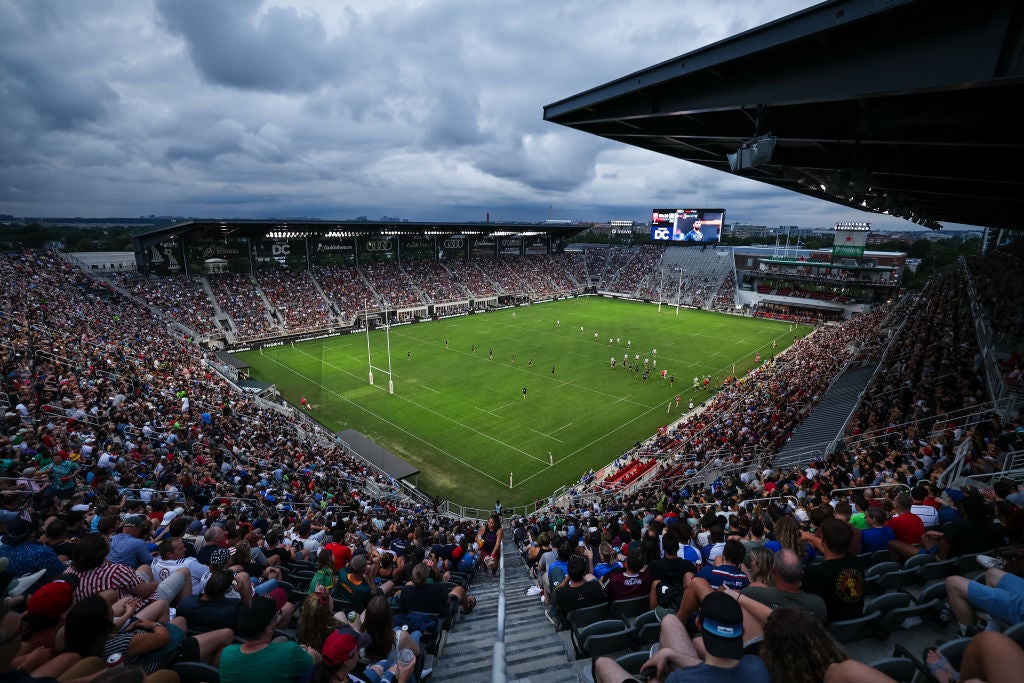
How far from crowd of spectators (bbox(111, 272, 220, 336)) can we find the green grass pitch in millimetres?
7053

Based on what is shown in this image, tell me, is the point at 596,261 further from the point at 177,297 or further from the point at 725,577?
the point at 725,577

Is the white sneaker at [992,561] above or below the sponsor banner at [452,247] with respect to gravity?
below

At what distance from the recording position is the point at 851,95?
6.29m

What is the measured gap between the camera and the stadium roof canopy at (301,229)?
48375 millimetres

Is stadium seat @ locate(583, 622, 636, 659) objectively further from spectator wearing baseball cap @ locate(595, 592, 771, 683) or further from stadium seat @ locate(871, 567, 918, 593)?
stadium seat @ locate(871, 567, 918, 593)

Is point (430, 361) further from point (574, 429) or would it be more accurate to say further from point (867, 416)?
point (867, 416)

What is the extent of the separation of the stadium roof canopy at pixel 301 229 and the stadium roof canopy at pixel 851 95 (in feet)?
167

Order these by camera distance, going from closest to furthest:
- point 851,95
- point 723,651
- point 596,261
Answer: point 723,651 < point 851,95 < point 596,261

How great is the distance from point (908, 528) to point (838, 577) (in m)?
2.47

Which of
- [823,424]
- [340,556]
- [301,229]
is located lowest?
[823,424]

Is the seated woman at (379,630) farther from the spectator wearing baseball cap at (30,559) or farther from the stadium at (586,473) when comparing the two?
the spectator wearing baseball cap at (30,559)

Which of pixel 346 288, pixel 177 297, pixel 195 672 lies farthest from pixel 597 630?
pixel 346 288

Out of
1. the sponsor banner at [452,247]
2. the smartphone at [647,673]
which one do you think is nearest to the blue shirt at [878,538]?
the smartphone at [647,673]

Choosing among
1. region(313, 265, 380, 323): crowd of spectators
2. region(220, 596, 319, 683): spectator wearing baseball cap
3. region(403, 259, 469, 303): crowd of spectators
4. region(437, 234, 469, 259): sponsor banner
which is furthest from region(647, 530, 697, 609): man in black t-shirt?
region(437, 234, 469, 259): sponsor banner
